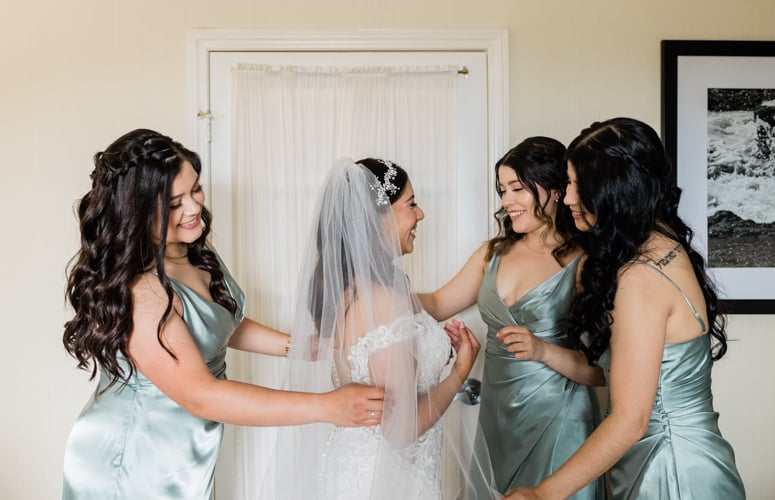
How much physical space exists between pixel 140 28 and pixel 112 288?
1.52 meters

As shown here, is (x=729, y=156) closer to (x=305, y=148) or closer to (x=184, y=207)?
(x=305, y=148)

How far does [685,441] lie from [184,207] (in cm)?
150

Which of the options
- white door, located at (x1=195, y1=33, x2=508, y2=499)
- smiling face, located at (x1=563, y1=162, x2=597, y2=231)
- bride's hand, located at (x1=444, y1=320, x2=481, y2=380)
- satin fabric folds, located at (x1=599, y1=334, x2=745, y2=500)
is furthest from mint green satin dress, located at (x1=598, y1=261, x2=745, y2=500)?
white door, located at (x1=195, y1=33, x2=508, y2=499)

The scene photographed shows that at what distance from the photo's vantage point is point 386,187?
77.3 inches

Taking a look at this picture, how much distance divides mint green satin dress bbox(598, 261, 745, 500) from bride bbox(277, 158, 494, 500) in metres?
0.55

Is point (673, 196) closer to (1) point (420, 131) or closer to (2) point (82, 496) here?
(1) point (420, 131)

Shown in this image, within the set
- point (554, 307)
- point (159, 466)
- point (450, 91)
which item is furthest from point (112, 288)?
point (450, 91)

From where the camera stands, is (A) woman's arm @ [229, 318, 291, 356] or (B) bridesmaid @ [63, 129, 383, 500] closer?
(B) bridesmaid @ [63, 129, 383, 500]

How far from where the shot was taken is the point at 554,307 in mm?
2223

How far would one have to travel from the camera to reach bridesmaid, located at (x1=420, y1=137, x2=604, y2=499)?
85.5 inches

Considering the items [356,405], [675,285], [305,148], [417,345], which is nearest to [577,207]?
[675,285]

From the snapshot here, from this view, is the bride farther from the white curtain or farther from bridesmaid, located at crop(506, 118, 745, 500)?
the white curtain

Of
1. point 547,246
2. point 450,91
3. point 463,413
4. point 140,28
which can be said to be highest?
point 140,28

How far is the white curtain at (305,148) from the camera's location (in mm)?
2783
